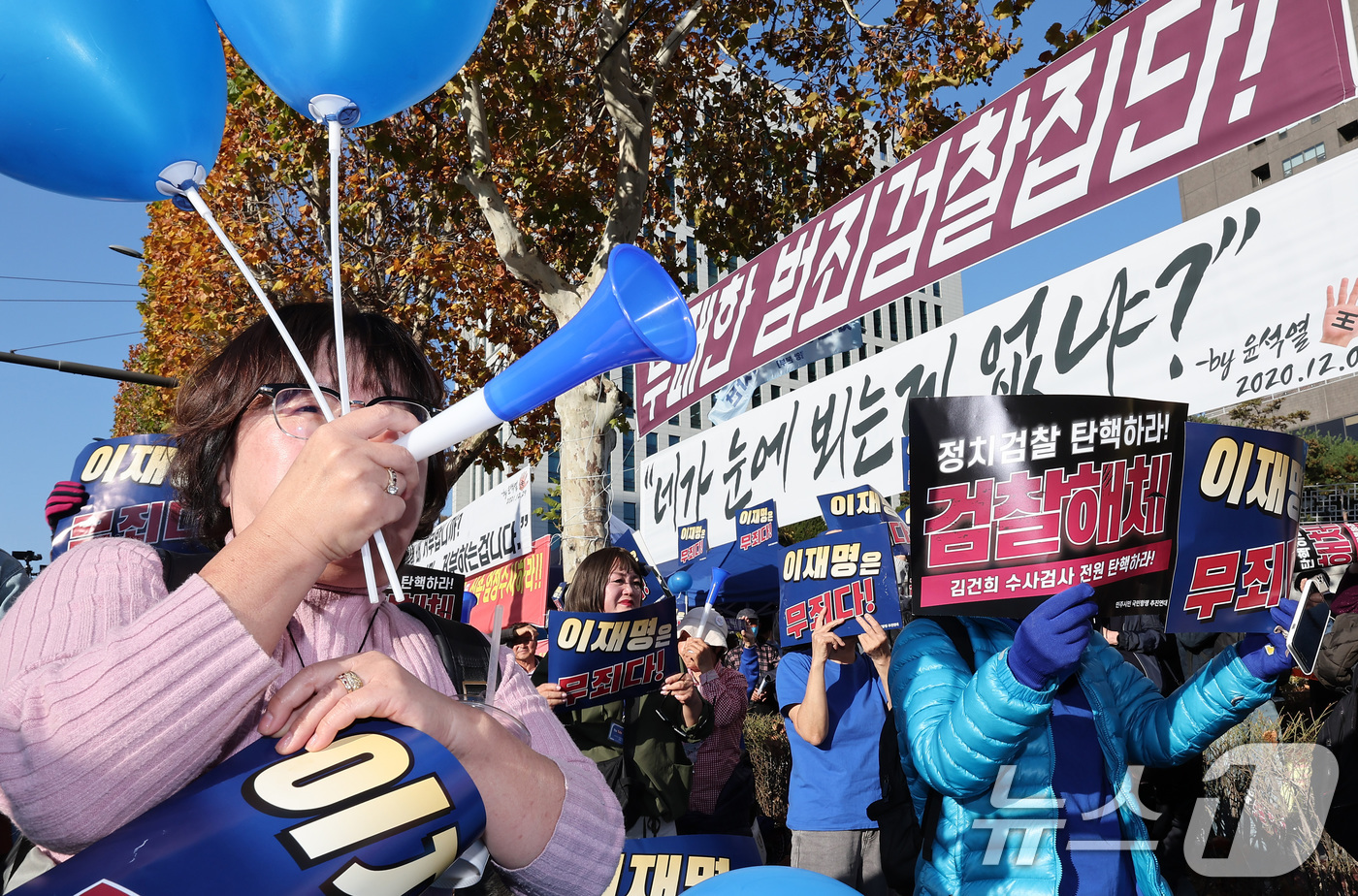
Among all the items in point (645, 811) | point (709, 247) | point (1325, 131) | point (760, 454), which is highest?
point (1325, 131)

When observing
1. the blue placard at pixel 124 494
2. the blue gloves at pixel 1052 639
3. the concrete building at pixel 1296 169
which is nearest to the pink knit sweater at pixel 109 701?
the blue gloves at pixel 1052 639

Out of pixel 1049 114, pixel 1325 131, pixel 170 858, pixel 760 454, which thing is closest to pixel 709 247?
pixel 760 454

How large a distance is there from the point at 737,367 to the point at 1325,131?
4123cm

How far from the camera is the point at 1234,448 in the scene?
213 centimetres

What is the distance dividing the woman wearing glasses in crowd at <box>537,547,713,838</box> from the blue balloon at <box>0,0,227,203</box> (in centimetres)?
256

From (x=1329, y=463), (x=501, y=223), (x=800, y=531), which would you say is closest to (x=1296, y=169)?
(x=1329, y=463)

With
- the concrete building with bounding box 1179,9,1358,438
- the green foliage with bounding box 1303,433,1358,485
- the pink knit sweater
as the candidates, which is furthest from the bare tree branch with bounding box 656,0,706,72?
the concrete building with bounding box 1179,9,1358,438

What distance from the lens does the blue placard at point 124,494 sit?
3779mm

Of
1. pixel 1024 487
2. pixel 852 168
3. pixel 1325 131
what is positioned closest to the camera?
pixel 1024 487

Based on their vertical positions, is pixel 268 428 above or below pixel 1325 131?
below

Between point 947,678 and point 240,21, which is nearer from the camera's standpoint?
point 240,21

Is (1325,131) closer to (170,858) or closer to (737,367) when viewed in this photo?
(737,367)

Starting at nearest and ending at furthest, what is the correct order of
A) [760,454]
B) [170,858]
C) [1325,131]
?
[170,858] → [760,454] → [1325,131]

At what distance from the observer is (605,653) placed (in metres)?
3.58
